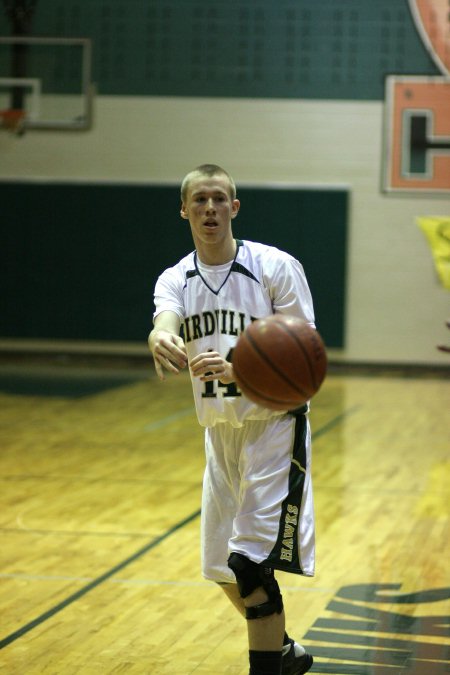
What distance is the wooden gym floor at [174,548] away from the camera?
455 centimetres

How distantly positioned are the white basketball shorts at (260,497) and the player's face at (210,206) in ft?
2.25

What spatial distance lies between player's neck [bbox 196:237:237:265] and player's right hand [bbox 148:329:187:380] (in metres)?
0.44

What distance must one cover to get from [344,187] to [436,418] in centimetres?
485

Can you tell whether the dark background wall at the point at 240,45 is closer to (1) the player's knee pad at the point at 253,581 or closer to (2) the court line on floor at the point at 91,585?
(2) the court line on floor at the point at 91,585

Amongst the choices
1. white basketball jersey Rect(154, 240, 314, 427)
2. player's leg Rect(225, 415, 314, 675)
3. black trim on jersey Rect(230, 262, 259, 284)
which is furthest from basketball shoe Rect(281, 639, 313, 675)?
black trim on jersey Rect(230, 262, 259, 284)

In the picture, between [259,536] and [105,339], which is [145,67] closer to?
[105,339]

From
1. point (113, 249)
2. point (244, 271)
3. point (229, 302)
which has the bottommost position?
point (113, 249)

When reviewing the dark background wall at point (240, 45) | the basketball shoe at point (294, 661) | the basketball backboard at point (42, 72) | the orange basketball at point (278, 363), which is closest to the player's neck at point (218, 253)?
the orange basketball at point (278, 363)

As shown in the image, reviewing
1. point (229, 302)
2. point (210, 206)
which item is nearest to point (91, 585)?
point (229, 302)

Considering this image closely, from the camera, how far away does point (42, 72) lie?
15.5 meters

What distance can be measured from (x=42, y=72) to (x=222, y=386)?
→ 492 inches

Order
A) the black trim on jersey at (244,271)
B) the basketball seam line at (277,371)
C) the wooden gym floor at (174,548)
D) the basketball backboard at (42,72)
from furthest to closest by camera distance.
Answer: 1. the basketball backboard at (42,72)
2. the wooden gym floor at (174,548)
3. the black trim on jersey at (244,271)
4. the basketball seam line at (277,371)

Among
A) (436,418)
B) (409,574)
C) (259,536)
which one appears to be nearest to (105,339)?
(436,418)

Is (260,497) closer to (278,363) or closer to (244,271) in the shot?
(278,363)
